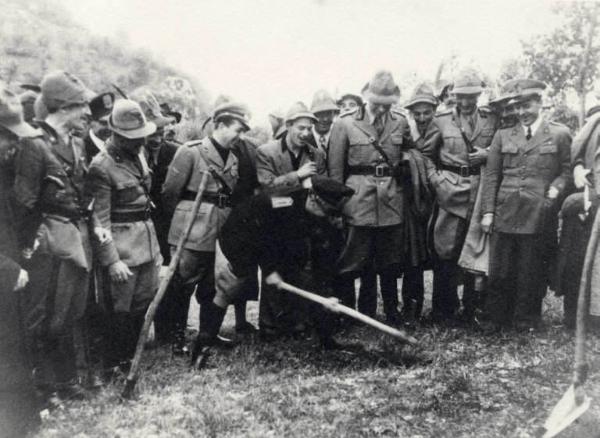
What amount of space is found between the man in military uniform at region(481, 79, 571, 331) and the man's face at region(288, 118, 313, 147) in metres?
1.68

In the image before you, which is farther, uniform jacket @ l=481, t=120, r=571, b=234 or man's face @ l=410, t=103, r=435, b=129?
man's face @ l=410, t=103, r=435, b=129

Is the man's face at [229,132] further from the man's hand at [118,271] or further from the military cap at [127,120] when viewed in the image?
the man's hand at [118,271]

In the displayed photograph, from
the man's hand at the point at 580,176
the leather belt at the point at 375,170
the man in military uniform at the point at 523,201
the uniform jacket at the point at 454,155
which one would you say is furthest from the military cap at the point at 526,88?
the leather belt at the point at 375,170

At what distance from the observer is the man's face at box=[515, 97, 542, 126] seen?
17.6 feet

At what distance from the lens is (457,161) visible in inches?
230

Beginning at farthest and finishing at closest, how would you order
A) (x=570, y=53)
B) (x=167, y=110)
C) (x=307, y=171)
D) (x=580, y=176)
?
(x=570, y=53), (x=167, y=110), (x=580, y=176), (x=307, y=171)

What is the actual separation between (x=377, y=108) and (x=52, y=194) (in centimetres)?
314

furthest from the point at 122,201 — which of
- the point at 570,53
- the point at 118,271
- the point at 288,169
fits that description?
the point at 570,53

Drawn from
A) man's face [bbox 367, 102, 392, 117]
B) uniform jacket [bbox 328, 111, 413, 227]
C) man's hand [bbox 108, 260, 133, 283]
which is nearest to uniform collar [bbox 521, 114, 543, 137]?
uniform jacket [bbox 328, 111, 413, 227]

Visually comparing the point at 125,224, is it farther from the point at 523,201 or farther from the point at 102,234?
the point at 523,201

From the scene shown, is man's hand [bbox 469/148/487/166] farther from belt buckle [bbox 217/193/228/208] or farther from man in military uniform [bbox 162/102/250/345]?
belt buckle [bbox 217/193/228/208]

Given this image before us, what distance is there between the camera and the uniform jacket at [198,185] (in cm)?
522

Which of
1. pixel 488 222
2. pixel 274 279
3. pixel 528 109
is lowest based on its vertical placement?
pixel 274 279

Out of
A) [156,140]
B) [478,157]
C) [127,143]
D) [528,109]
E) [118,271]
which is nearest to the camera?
[118,271]
